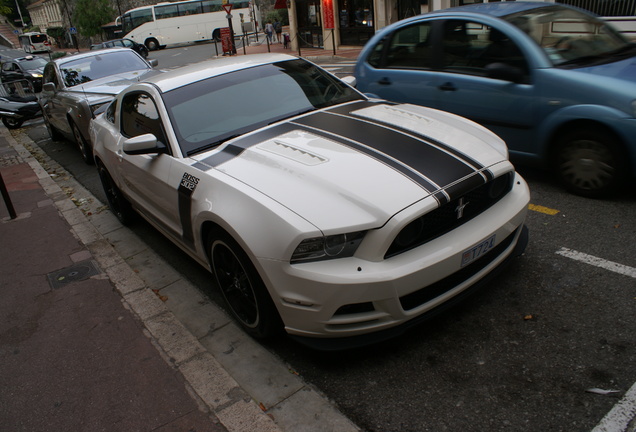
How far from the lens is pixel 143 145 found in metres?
3.86

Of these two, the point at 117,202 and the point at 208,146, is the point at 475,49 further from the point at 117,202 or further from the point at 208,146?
the point at 117,202

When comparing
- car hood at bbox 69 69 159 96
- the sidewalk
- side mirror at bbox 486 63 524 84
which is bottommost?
the sidewalk

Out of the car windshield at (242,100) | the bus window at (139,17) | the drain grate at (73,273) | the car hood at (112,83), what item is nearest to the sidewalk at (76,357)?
the drain grate at (73,273)

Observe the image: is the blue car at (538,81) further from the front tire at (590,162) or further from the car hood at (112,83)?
the car hood at (112,83)

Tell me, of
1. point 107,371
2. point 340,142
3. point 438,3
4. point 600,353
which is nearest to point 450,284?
point 600,353

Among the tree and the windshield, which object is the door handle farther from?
the tree

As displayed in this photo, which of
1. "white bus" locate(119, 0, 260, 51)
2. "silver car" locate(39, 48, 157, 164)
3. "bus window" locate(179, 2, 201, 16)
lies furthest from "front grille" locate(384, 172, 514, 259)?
"bus window" locate(179, 2, 201, 16)

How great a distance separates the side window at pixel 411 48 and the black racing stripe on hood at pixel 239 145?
2559 millimetres

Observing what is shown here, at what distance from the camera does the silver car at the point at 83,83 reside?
27.7ft

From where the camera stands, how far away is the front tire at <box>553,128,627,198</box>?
445cm

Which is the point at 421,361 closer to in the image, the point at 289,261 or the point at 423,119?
the point at 289,261

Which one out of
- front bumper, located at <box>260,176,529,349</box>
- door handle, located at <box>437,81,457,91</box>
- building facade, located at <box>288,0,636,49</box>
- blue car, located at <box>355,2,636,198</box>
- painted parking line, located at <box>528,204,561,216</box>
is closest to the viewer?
front bumper, located at <box>260,176,529,349</box>

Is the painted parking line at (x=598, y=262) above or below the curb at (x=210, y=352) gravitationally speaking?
above

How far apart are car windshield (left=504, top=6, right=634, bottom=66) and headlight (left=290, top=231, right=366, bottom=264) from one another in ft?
10.5
